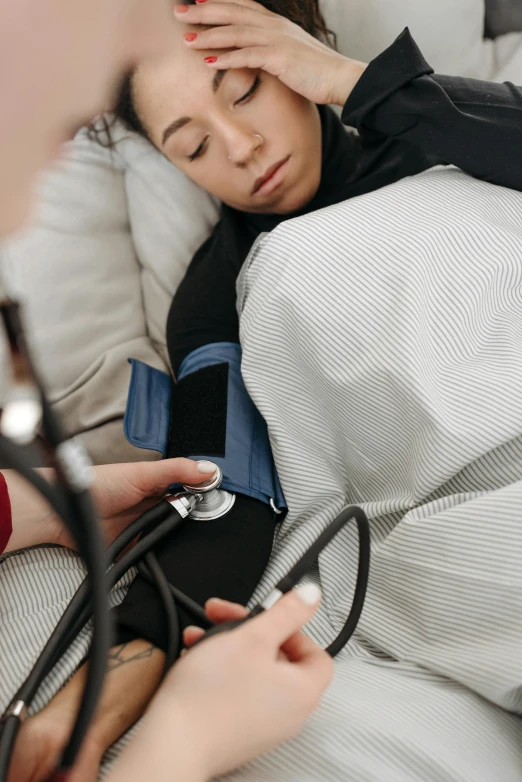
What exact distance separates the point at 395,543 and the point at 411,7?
89 cm

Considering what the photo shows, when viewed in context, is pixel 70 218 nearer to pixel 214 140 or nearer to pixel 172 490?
pixel 214 140

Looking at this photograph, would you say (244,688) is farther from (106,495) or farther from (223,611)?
(106,495)

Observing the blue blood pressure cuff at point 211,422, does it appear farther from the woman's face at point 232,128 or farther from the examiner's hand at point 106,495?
the woman's face at point 232,128

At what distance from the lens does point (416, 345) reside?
1.89ft

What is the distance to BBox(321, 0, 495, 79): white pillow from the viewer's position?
968 mm

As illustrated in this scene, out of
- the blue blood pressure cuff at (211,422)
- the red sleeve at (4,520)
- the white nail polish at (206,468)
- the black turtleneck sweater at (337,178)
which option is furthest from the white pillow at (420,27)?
the red sleeve at (4,520)

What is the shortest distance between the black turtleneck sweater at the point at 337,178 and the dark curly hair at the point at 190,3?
0.53 ft

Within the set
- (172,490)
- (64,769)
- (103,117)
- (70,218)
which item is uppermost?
(103,117)

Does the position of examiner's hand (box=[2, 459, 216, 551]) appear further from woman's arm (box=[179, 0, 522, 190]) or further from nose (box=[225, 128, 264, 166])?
woman's arm (box=[179, 0, 522, 190])

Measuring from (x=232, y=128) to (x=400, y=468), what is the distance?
1.61ft

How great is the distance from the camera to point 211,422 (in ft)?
2.24

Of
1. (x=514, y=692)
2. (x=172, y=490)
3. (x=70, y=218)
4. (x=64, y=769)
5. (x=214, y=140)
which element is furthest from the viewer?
(x=70, y=218)

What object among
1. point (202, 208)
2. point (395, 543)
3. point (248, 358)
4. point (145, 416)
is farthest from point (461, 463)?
point (202, 208)

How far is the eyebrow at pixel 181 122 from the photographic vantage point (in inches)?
29.9
